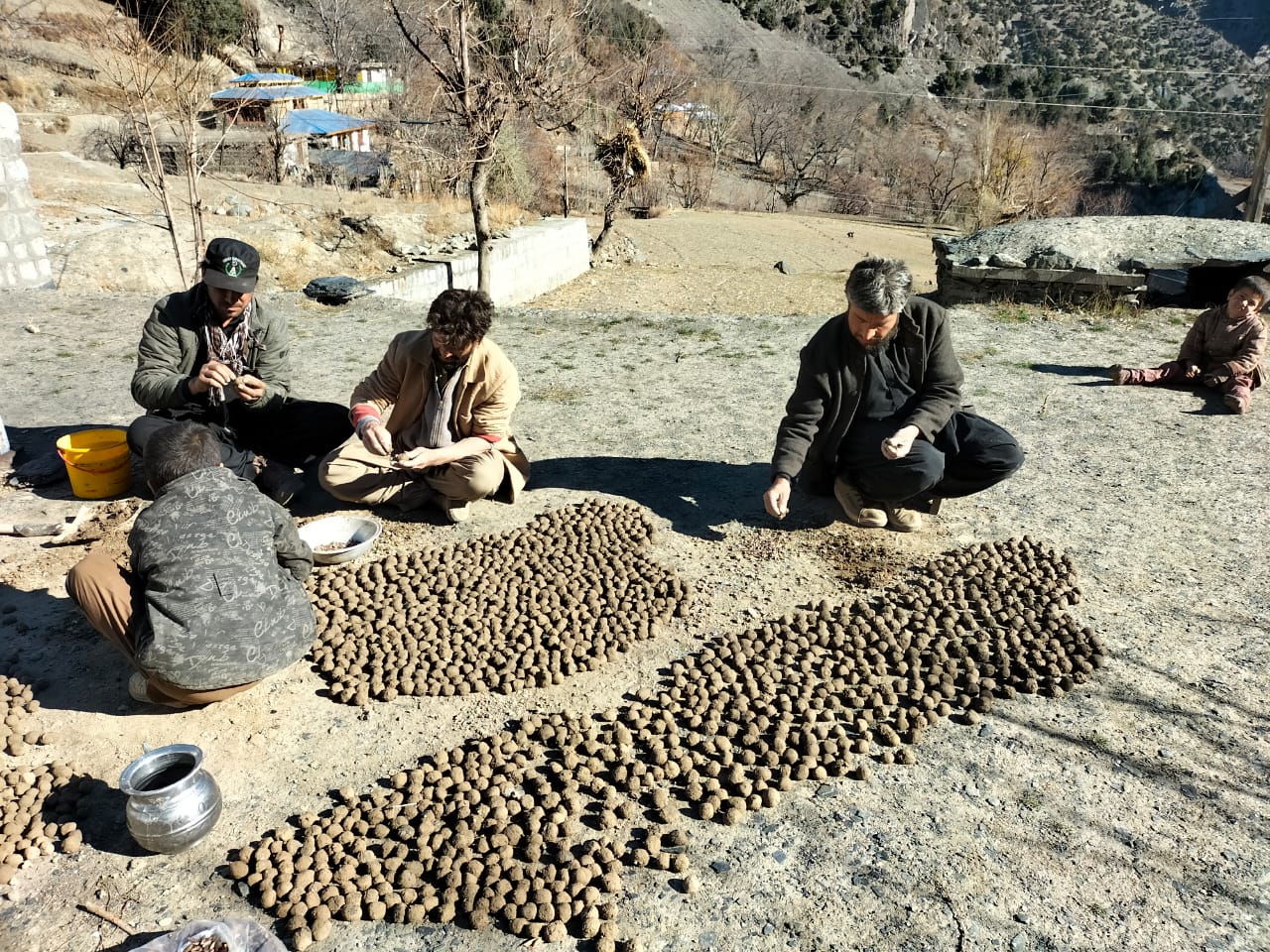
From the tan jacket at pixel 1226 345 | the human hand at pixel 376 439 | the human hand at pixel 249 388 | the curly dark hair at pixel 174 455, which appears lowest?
the human hand at pixel 376 439

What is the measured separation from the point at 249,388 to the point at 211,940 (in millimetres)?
3029

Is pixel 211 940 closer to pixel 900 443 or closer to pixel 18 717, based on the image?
pixel 18 717

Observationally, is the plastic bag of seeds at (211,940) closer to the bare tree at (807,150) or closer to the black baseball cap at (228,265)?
the black baseball cap at (228,265)

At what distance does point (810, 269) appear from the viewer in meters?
19.8

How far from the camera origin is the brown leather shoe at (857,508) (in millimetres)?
4480

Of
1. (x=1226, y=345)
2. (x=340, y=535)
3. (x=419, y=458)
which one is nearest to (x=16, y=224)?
(x=340, y=535)

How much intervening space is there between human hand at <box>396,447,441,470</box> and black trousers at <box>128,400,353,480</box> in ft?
2.64

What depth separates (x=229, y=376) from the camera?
4398 mm

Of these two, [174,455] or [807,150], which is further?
[807,150]

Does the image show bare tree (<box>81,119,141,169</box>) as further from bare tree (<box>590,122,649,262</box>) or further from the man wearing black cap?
the man wearing black cap

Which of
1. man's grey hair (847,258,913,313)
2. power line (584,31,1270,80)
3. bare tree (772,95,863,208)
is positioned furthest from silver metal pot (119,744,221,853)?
power line (584,31,1270,80)

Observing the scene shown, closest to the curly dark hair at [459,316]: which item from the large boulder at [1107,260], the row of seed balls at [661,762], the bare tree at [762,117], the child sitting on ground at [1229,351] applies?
the row of seed balls at [661,762]

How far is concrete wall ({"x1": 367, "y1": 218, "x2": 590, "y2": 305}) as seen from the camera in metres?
11.3

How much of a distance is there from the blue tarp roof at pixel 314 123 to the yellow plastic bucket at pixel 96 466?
18.7 metres
